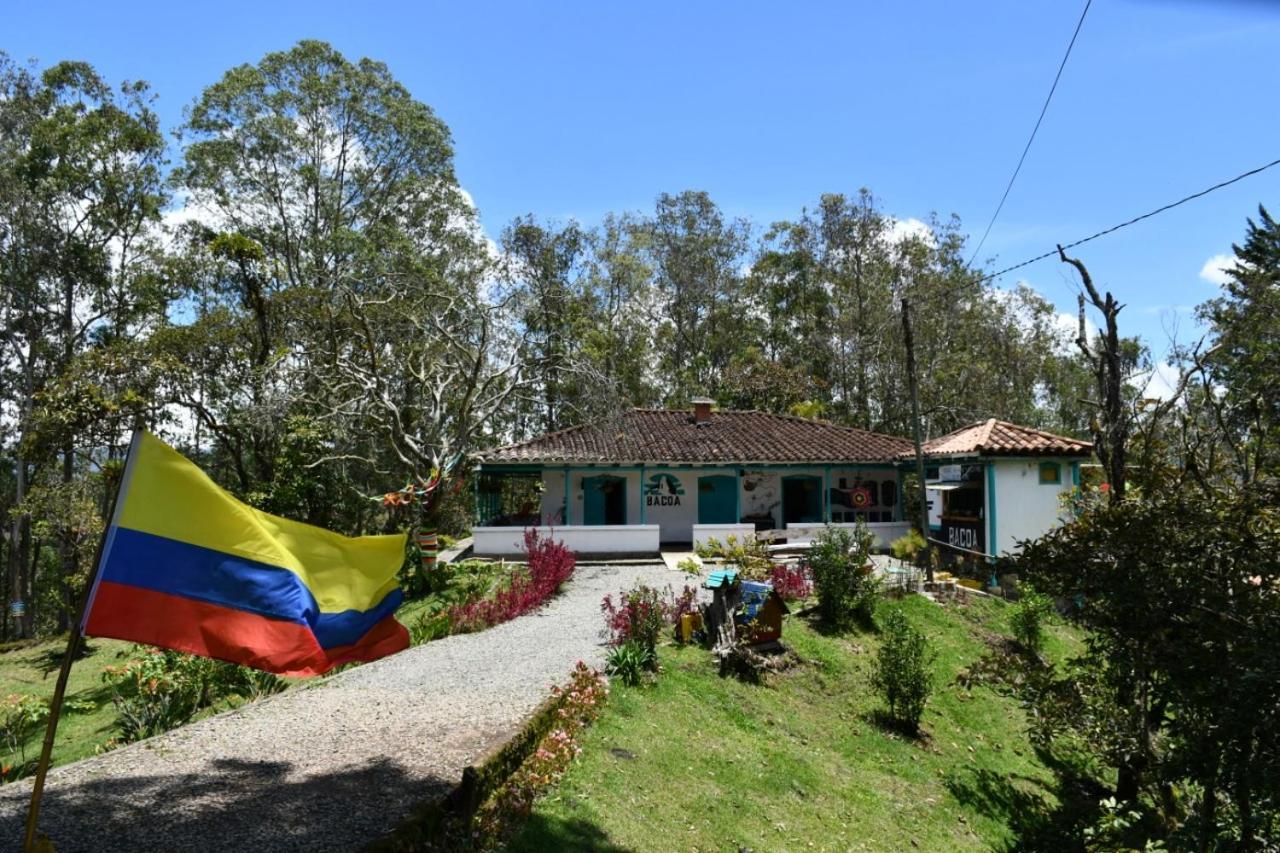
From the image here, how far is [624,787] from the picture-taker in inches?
277

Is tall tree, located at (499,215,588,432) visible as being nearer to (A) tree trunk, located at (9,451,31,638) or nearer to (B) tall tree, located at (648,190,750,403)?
(B) tall tree, located at (648,190,750,403)

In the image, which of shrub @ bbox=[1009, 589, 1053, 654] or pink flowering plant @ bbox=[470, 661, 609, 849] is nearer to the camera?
pink flowering plant @ bbox=[470, 661, 609, 849]

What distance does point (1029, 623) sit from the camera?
1400 centimetres

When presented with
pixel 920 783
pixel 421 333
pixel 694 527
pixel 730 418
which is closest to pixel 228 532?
pixel 920 783

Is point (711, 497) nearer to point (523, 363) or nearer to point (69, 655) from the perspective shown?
point (523, 363)

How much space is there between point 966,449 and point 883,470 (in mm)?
5042

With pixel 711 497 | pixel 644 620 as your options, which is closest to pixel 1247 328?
pixel 711 497

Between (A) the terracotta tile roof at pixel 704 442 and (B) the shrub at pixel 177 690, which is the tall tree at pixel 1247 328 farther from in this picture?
(B) the shrub at pixel 177 690

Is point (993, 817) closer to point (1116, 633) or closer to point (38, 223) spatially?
point (1116, 633)

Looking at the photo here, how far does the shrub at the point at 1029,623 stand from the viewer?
45.6 feet

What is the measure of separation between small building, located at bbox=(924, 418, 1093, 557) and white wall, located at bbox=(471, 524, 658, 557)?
7316 millimetres

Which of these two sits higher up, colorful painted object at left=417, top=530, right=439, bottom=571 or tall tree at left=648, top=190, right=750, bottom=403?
tall tree at left=648, top=190, right=750, bottom=403

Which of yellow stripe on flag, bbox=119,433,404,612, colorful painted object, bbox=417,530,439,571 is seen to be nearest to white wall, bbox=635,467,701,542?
colorful painted object, bbox=417,530,439,571

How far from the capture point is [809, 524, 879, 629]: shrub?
13703 mm
